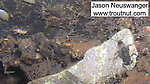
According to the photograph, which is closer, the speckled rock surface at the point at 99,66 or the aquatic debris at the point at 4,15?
the speckled rock surface at the point at 99,66

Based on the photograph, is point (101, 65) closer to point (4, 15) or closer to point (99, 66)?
point (99, 66)

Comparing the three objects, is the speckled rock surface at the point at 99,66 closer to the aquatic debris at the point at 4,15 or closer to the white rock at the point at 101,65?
the white rock at the point at 101,65

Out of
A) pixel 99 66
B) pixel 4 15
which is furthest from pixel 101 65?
pixel 4 15

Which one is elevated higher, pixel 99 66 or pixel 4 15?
pixel 4 15

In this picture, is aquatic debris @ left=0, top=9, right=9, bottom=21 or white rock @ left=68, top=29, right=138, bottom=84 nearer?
white rock @ left=68, top=29, right=138, bottom=84

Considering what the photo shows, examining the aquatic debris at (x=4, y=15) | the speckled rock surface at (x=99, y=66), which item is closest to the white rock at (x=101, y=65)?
the speckled rock surface at (x=99, y=66)

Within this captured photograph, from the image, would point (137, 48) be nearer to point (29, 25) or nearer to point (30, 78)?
point (30, 78)

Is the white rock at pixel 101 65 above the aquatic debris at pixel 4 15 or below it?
below

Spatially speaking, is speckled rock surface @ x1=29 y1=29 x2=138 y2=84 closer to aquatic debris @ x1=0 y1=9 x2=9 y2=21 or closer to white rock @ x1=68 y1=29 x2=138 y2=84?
white rock @ x1=68 y1=29 x2=138 y2=84

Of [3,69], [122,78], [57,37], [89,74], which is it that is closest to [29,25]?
[57,37]

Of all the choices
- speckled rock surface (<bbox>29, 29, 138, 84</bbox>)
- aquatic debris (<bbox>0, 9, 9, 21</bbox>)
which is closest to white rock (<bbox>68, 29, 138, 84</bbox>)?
speckled rock surface (<bbox>29, 29, 138, 84</bbox>)

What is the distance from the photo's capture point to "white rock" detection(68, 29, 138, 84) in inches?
110

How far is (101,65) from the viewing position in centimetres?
286

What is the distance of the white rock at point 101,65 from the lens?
2.79m
